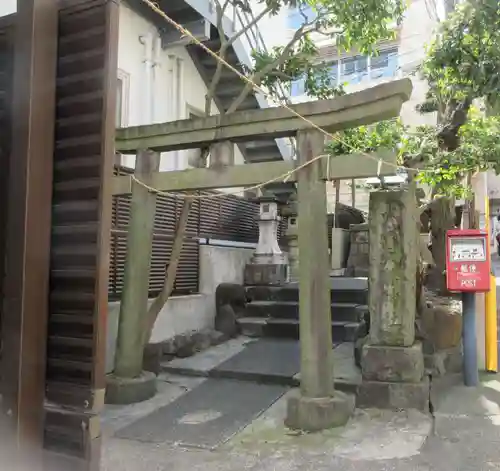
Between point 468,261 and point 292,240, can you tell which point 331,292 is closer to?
point 292,240

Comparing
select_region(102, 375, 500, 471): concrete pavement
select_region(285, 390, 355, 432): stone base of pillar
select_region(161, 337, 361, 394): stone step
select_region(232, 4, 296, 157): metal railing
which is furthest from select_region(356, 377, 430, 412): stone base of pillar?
select_region(232, 4, 296, 157): metal railing

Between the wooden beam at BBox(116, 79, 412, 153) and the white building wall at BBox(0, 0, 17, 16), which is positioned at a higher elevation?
the white building wall at BBox(0, 0, 17, 16)

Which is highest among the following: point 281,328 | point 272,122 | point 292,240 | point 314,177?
point 272,122

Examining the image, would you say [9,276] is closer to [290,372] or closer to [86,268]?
[86,268]

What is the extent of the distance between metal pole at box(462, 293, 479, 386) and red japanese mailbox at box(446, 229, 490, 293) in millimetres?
290

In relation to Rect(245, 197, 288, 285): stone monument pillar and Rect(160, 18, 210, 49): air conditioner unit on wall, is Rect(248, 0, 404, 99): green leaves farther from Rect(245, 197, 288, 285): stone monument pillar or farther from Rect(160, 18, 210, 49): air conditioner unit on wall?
Rect(245, 197, 288, 285): stone monument pillar

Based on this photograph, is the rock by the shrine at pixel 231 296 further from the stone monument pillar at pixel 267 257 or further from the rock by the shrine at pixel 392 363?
the rock by the shrine at pixel 392 363

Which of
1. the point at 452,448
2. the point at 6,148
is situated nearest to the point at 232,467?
the point at 452,448

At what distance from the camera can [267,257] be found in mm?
11844

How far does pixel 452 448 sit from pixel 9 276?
434 cm

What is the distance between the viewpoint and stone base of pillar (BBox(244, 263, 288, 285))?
11.5m

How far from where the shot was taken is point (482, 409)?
19.4 ft

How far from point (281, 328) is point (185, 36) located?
592 centimetres

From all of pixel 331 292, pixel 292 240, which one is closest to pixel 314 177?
pixel 331 292
